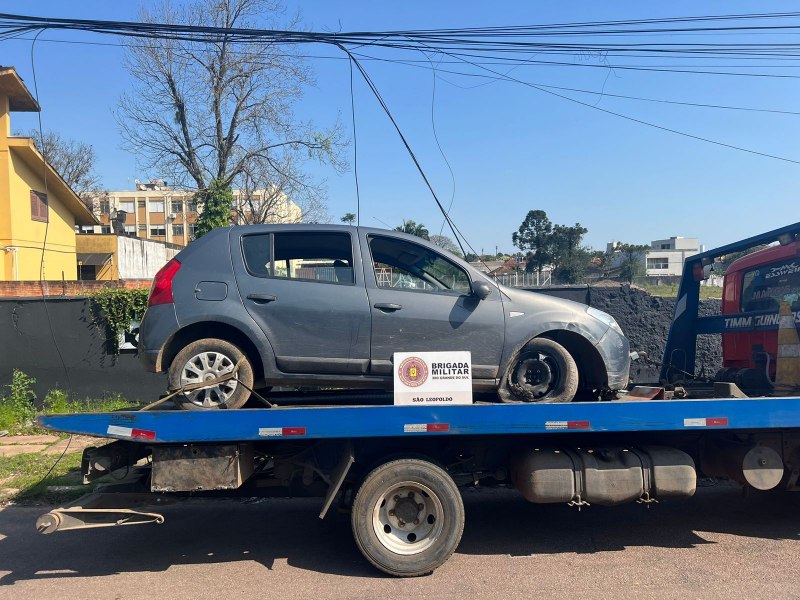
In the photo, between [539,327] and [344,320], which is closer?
[344,320]

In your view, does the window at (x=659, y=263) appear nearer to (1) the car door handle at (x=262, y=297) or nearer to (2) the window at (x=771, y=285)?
(2) the window at (x=771, y=285)

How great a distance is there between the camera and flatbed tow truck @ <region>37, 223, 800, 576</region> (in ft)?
15.3

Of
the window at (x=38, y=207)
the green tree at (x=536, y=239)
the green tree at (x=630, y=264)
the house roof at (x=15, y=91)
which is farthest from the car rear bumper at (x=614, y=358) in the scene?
the window at (x=38, y=207)

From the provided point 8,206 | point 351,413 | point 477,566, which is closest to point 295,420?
point 351,413

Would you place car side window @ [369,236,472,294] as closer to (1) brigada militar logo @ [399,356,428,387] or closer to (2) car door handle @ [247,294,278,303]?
(1) brigada militar logo @ [399,356,428,387]

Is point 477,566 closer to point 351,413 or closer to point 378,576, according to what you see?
point 378,576

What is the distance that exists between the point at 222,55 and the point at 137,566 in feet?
63.6

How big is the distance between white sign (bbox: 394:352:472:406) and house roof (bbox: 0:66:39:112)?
71.1 feet

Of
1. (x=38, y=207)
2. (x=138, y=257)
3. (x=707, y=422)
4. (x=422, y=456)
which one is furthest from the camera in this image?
(x=138, y=257)

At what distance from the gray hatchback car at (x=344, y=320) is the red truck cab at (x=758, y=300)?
2.02 metres

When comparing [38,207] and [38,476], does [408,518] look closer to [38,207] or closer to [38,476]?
[38,476]

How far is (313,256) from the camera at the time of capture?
5.41 metres

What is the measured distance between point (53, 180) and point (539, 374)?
25.2 metres

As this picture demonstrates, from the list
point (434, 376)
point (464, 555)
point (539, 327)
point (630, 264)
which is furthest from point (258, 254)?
point (630, 264)
